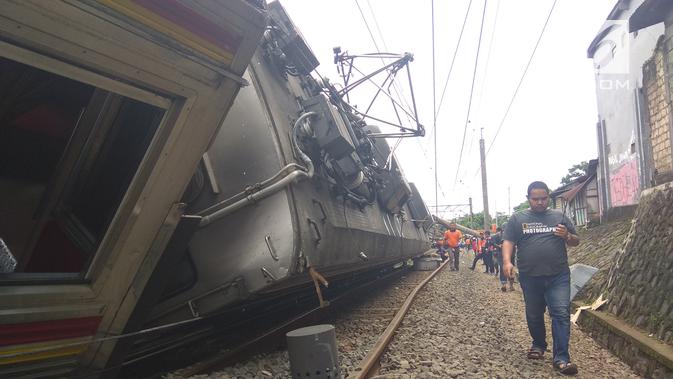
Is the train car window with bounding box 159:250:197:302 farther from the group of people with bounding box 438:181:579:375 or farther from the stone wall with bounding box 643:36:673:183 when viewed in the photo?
the stone wall with bounding box 643:36:673:183

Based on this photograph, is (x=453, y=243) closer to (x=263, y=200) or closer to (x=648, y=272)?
(x=648, y=272)

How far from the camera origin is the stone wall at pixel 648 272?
4871mm

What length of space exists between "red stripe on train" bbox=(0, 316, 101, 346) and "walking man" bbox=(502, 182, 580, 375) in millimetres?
3428

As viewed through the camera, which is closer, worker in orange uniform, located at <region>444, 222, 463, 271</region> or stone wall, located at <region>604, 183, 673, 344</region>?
stone wall, located at <region>604, 183, 673, 344</region>

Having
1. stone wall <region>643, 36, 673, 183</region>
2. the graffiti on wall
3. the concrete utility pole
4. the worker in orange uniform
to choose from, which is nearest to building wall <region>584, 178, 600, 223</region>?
the concrete utility pole

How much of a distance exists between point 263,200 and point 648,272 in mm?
4470

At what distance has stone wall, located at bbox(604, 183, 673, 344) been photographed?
4.87 m

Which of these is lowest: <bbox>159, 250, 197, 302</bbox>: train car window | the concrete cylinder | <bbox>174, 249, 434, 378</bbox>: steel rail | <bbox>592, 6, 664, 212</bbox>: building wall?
<bbox>174, 249, 434, 378</bbox>: steel rail

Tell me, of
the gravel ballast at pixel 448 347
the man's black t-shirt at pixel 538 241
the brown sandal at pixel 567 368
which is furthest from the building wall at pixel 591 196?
the brown sandal at pixel 567 368

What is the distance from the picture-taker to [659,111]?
333 inches

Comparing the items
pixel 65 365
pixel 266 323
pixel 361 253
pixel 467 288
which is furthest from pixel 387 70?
pixel 65 365

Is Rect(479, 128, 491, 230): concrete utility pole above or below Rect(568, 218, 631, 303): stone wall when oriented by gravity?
above

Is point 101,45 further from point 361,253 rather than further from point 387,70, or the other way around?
point 387,70

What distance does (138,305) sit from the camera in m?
3.22
